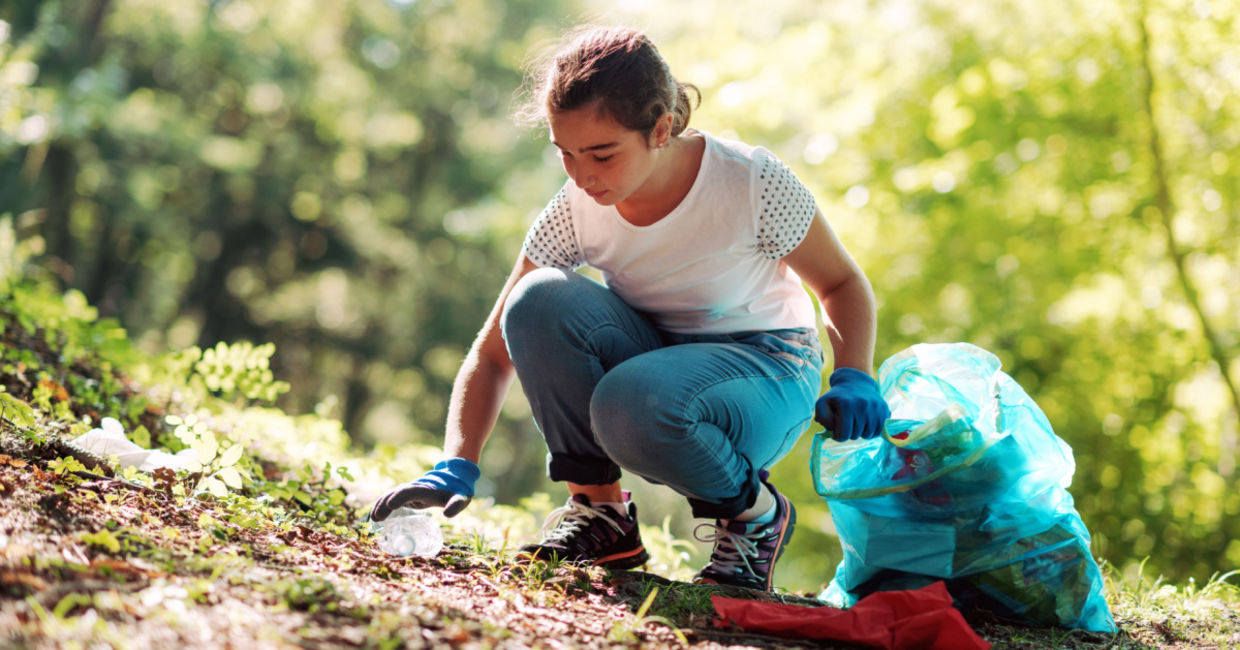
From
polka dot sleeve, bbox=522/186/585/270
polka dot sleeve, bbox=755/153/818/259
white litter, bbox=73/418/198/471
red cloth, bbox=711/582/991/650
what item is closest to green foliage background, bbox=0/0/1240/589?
polka dot sleeve, bbox=522/186/585/270

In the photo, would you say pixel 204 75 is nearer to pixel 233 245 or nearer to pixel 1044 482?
pixel 233 245

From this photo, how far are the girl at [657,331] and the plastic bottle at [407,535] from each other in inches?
3.3

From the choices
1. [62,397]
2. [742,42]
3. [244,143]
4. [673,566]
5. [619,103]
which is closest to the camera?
[619,103]

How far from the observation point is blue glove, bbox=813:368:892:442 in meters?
2.17

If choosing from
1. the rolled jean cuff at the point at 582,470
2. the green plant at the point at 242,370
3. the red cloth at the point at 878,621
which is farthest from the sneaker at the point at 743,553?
the green plant at the point at 242,370

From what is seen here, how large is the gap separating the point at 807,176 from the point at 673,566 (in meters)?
5.39

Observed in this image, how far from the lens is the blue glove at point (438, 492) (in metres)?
2.11

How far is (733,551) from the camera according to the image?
93.5 inches

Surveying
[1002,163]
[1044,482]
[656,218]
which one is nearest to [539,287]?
[656,218]

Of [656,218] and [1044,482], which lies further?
[656,218]

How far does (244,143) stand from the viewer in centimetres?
1612

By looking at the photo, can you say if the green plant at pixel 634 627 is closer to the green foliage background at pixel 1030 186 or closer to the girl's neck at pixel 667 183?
the girl's neck at pixel 667 183

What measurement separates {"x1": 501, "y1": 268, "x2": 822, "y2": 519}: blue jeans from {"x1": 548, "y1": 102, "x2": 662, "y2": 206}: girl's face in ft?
0.95

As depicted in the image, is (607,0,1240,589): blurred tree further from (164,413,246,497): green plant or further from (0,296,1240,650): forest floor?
(164,413,246,497): green plant
